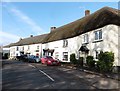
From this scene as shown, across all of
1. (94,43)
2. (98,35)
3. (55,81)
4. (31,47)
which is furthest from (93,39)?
(31,47)

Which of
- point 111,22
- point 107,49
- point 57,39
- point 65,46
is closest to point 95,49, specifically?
point 107,49

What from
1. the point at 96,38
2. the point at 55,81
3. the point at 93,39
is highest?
the point at 96,38

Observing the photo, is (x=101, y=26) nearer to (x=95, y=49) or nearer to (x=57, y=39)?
(x=95, y=49)

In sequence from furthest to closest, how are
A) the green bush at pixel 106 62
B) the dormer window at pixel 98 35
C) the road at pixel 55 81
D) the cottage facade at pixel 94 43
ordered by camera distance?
the dormer window at pixel 98 35 < the cottage facade at pixel 94 43 < the green bush at pixel 106 62 < the road at pixel 55 81

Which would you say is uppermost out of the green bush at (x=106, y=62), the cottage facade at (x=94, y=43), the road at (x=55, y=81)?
the cottage facade at (x=94, y=43)

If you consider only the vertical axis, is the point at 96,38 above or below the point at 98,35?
below

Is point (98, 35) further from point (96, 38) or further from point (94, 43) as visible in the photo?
point (94, 43)

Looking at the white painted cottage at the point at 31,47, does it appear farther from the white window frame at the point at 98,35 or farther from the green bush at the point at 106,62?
the green bush at the point at 106,62

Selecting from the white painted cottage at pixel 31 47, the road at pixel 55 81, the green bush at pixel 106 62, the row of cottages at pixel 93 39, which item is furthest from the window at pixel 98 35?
the white painted cottage at pixel 31 47

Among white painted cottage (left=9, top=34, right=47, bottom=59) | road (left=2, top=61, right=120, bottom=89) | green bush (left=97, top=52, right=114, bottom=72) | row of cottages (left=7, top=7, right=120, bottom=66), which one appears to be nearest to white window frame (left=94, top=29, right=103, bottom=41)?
row of cottages (left=7, top=7, right=120, bottom=66)

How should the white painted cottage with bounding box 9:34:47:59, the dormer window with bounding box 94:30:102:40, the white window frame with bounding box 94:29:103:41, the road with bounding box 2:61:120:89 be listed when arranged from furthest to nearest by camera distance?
the white painted cottage with bounding box 9:34:47:59 → the dormer window with bounding box 94:30:102:40 → the white window frame with bounding box 94:29:103:41 → the road with bounding box 2:61:120:89

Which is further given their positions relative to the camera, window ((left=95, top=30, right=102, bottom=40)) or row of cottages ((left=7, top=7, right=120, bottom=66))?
window ((left=95, top=30, right=102, bottom=40))

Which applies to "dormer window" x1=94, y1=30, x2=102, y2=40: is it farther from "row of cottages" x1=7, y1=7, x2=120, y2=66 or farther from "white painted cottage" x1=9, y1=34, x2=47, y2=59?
"white painted cottage" x1=9, y1=34, x2=47, y2=59

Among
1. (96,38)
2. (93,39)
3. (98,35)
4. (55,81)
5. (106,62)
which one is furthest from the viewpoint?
(93,39)
